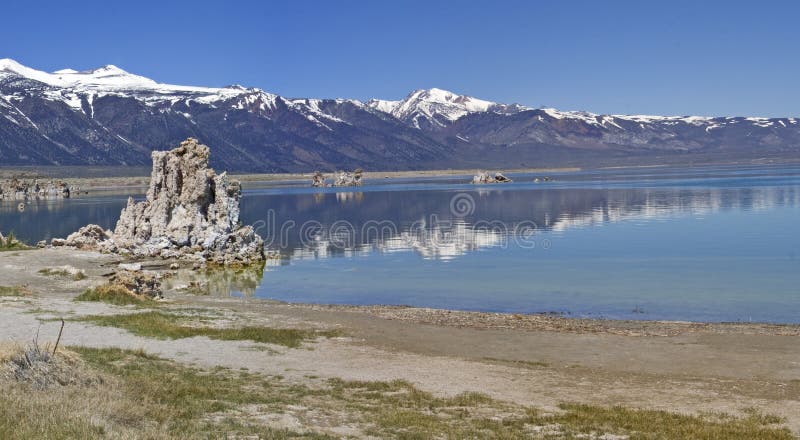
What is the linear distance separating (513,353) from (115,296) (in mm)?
17524

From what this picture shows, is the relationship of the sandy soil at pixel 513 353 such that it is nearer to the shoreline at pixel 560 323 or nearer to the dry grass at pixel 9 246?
the shoreline at pixel 560 323

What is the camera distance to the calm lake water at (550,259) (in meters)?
37.2

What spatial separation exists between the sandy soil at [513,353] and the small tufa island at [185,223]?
23369 mm

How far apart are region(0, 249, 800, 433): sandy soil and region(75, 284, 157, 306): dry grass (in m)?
1.03

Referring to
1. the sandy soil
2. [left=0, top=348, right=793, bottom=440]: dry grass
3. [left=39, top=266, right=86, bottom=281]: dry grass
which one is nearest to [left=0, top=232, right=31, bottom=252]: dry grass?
[left=39, top=266, right=86, bottom=281]: dry grass

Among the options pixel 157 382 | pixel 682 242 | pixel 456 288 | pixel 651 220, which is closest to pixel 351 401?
pixel 157 382

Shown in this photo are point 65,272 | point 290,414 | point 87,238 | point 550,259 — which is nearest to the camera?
point 290,414

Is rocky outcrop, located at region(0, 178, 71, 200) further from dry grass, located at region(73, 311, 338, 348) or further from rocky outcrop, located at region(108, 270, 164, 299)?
Answer: dry grass, located at region(73, 311, 338, 348)

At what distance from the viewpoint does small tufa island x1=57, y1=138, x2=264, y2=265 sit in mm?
57406

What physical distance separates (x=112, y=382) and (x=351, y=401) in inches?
203

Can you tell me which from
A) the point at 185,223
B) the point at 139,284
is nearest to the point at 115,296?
Answer: the point at 139,284

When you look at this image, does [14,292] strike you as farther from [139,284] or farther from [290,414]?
[290,414]

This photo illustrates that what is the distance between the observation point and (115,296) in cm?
3209

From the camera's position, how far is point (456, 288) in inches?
1674
